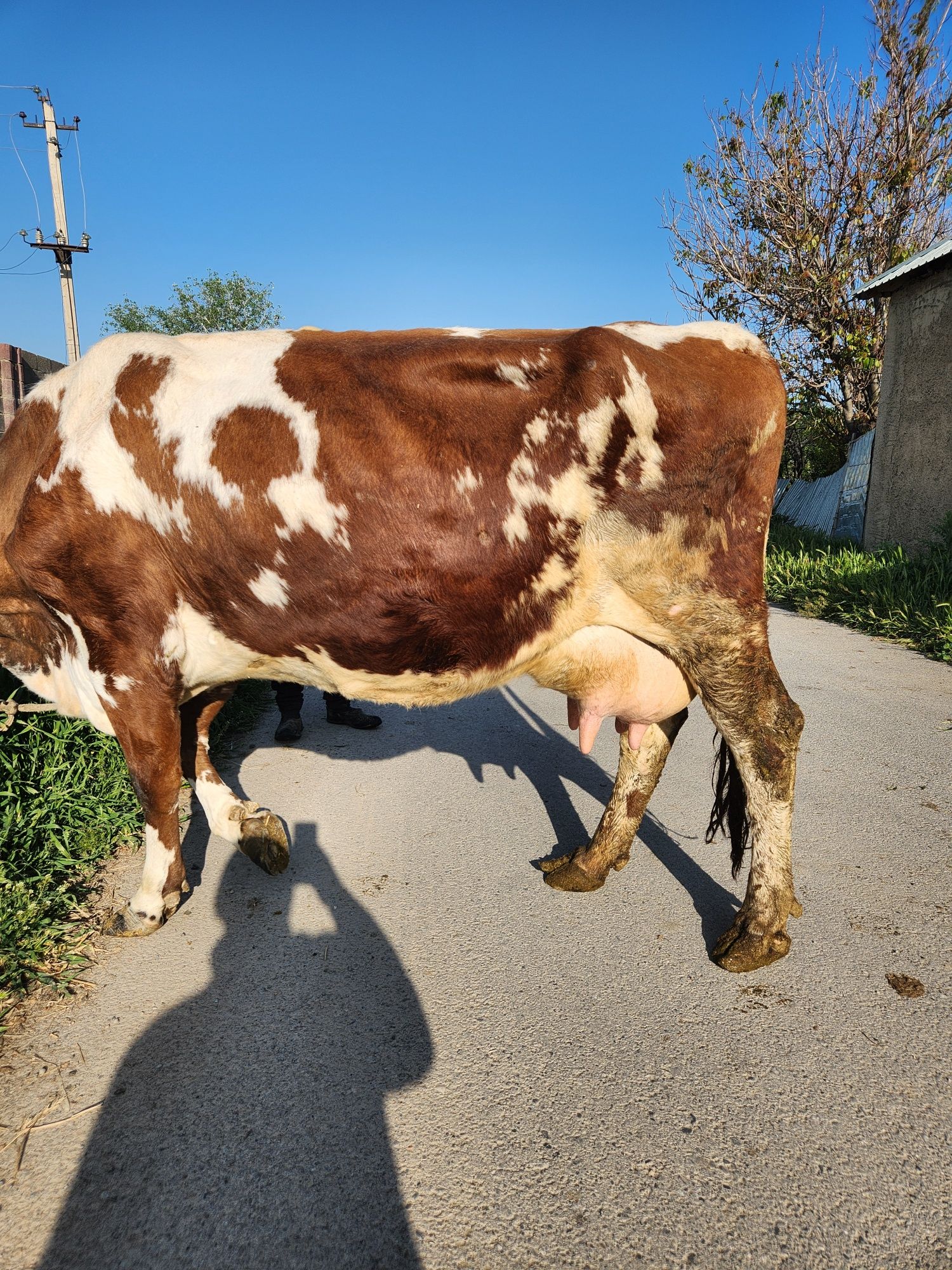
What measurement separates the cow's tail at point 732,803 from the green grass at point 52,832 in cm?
232

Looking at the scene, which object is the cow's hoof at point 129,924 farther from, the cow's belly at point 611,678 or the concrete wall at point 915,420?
the concrete wall at point 915,420

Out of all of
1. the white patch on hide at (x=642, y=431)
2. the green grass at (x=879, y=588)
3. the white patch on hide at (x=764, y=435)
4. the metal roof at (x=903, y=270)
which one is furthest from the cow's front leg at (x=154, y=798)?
the metal roof at (x=903, y=270)

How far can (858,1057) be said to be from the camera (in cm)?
198

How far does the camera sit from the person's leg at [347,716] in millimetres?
4840

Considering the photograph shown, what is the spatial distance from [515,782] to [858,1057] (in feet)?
7.00

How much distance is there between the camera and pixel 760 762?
240 cm

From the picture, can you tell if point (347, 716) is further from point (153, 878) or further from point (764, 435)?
point (764, 435)

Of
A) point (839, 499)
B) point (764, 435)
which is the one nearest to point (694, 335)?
point (764, 435)

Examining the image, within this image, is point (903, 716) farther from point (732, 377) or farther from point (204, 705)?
point (204, 705)

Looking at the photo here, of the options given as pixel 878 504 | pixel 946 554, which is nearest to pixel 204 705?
pixel 946 554

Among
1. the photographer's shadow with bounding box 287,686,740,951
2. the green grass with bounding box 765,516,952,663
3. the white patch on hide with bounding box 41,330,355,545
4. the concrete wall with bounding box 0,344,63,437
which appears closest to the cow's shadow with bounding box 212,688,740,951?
the photographer's shadow with bounding box 287,686,740,951

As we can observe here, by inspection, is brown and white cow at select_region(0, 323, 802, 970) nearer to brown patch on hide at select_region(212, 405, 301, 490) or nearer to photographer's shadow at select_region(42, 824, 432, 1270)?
brown patch on hide at select_region(212, 405, 301, 490)

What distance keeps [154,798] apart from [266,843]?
0.53 meters

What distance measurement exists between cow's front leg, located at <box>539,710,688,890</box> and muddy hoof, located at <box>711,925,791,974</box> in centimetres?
57
